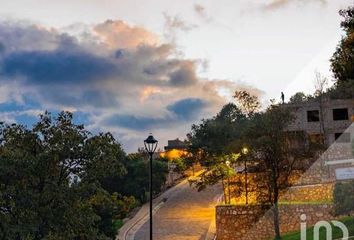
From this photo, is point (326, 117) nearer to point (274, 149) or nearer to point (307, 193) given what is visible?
point (307, 193)

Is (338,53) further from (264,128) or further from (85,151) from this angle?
(85,151)

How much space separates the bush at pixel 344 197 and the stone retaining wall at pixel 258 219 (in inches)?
477

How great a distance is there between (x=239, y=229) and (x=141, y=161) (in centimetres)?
2338

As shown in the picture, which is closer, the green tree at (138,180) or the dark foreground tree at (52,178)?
the dark foreground tree at (52,178)

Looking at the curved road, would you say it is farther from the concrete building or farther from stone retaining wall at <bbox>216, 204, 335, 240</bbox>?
the concrete building

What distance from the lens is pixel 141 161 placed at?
5328 centimetres

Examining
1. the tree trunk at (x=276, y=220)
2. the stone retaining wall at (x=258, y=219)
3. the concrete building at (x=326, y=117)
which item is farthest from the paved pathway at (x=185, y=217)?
the concrete building at (x=326, y=117)

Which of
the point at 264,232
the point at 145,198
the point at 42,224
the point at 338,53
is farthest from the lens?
the point at 145,198

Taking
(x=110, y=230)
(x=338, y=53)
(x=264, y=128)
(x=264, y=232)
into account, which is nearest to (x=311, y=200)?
(x=264, y=232)

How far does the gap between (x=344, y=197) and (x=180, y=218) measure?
22.7m

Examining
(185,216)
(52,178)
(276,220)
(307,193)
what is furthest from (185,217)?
(52,178)

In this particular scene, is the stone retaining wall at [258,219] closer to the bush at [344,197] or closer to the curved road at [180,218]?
the curved road at [180,218]

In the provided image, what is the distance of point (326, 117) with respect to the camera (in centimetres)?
5000

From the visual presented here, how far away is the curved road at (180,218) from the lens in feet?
106
